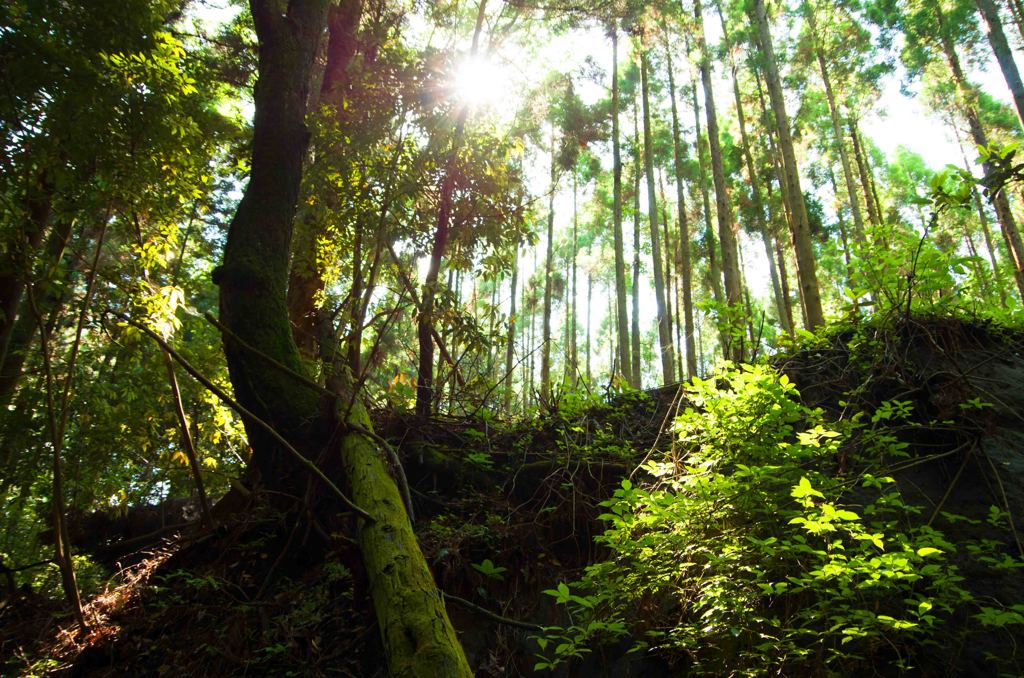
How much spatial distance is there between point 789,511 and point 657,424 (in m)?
1.85

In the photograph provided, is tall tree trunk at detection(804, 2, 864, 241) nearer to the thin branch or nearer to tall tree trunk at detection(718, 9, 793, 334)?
tall tree trunk at detection(718, 9, 793, 334)

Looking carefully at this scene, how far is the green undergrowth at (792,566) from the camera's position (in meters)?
1.68

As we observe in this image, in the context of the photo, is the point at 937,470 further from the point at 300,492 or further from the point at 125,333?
the point at 125,333

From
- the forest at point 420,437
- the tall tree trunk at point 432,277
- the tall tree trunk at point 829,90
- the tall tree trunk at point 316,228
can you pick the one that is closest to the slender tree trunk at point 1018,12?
the tall tree trunk at point 829,90

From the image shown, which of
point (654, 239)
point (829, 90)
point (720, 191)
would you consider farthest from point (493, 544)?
point (829, 90)

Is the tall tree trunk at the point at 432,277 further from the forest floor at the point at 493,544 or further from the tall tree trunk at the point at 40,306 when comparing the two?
the tall tree trunk at the point at 40,306

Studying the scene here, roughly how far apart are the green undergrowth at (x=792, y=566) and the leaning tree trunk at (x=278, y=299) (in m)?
1.10

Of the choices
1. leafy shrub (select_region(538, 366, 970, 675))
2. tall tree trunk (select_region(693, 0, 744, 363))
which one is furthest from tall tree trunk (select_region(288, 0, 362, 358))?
tall tree trunk (select_region(693, 0, 744, 363))

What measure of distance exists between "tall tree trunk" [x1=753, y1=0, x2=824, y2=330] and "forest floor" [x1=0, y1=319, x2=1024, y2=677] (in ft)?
9.12

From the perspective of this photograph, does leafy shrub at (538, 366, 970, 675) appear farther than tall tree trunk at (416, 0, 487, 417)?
No

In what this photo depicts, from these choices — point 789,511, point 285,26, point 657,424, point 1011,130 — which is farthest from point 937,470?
point 1011,130

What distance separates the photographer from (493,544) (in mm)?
2904

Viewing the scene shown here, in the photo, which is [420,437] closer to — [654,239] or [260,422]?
[260,422]

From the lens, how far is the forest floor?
231 cm
